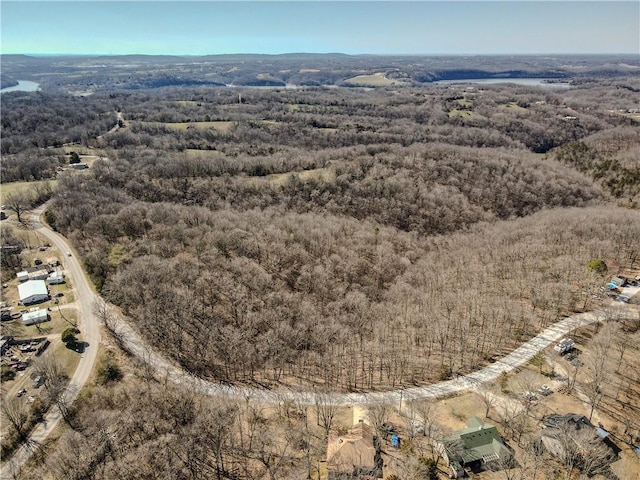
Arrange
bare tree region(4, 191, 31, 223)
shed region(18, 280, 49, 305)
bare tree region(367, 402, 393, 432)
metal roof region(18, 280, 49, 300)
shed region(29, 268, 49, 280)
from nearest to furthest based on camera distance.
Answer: bare tree region(367, 402, 393, 432), shed region(18, 280, 49, 305), metal roof region(18, 280, 49, 300), shed region(29, 268, 49, 280), bare tree region(4, 191, 31, 223)

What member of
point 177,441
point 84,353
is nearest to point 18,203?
point 84,353

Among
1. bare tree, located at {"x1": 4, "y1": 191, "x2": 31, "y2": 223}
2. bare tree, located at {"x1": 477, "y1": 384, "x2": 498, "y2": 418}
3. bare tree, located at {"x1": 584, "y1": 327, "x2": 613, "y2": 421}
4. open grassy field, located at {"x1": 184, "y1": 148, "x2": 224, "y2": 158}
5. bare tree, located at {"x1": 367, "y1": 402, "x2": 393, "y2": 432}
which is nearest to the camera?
bare tree, located at {"x1": 367, "y1": 402, "x2": 393, "y2": 432}

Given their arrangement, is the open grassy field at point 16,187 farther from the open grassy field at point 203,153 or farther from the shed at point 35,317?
the shed at point 35,317

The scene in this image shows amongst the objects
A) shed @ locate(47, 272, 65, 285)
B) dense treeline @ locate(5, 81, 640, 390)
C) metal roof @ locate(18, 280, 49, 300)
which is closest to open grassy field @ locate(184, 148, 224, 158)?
dense treeline @ locate(5, 81, 640, 390)

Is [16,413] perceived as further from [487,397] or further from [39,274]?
[487,397]

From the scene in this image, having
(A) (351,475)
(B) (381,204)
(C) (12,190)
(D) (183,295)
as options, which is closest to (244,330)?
(D) (183,295)

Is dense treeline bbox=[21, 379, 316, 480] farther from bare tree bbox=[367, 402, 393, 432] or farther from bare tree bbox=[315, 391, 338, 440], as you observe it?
bare tree bbox=[367, 402, 393, 432]

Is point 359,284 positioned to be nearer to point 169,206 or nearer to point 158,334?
point 158,334
